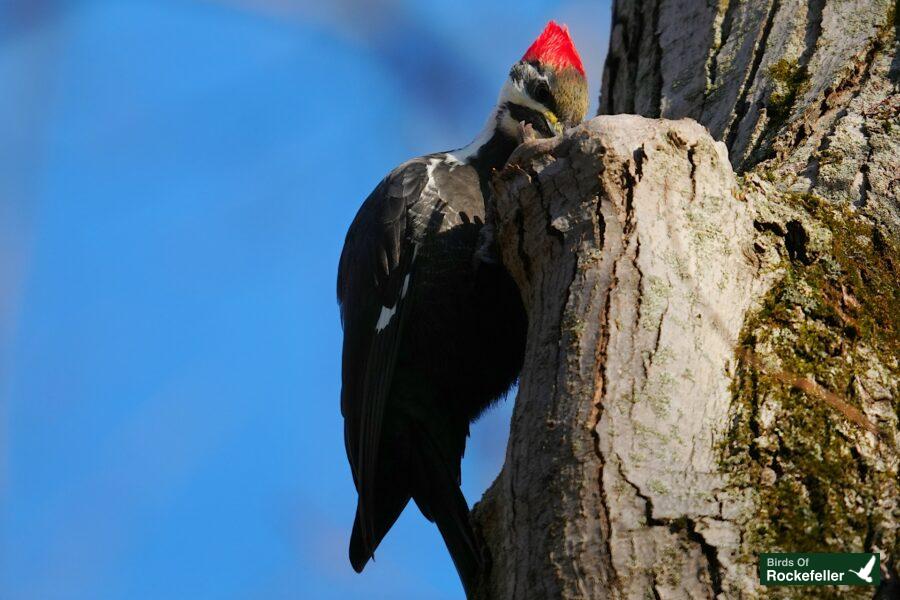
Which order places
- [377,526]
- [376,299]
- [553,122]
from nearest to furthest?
[377,526], [376,299], [553,122]

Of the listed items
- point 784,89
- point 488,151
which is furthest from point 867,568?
point 488,151

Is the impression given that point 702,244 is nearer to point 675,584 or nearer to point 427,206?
point 675,584

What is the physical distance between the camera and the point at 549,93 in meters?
3.74

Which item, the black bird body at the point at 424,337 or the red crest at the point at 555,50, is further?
the red crest at the point at 555,50

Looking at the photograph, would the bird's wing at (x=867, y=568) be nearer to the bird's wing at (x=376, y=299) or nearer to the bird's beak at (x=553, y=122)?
the bird's wing at (x=376, y=299)

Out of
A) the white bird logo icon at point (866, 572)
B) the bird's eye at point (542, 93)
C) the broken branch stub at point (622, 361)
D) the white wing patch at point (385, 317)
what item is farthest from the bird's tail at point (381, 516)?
the white bird logo icon at point (866, 572)

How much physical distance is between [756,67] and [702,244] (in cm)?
119

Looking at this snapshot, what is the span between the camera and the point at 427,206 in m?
3.15

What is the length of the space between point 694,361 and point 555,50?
2.27 metres

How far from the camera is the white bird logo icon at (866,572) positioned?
1.51m

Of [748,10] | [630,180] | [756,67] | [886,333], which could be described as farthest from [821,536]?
[748,10]

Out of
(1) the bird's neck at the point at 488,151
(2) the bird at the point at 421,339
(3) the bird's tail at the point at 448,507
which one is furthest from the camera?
(1) the bird's neck at the point at 488,151
